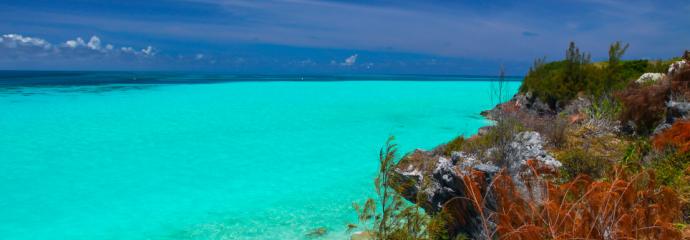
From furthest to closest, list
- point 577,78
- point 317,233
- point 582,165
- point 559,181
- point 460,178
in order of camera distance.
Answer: point 577,78, point 317,233, point 582,165, point 559,181, point 460,178

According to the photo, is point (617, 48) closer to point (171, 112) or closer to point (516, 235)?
point (516, 235)

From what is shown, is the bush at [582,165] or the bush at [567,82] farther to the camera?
the bush at [567,82]

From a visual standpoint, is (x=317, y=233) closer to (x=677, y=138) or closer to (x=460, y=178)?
(x=460, y=178)

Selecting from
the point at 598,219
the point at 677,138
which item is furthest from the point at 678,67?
the point at 598,219

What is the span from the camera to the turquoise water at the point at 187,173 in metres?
9.56

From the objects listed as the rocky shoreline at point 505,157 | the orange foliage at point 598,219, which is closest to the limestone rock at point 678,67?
the rocky shoreline at point 505,157

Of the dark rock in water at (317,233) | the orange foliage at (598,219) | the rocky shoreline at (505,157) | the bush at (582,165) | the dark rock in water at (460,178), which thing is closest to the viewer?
the orange foliage at (598,219)

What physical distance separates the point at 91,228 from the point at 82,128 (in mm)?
16379

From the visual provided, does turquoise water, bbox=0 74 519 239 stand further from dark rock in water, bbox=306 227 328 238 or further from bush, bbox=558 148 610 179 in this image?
bush, bbox=558 148 610 179

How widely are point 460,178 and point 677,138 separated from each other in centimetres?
426

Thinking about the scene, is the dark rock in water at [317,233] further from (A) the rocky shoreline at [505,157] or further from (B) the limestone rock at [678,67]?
(B) the limestone rock at [678,67]

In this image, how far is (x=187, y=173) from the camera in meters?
14.1

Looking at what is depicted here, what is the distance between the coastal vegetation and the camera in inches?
130

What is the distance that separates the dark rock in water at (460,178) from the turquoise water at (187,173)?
6.52ft
